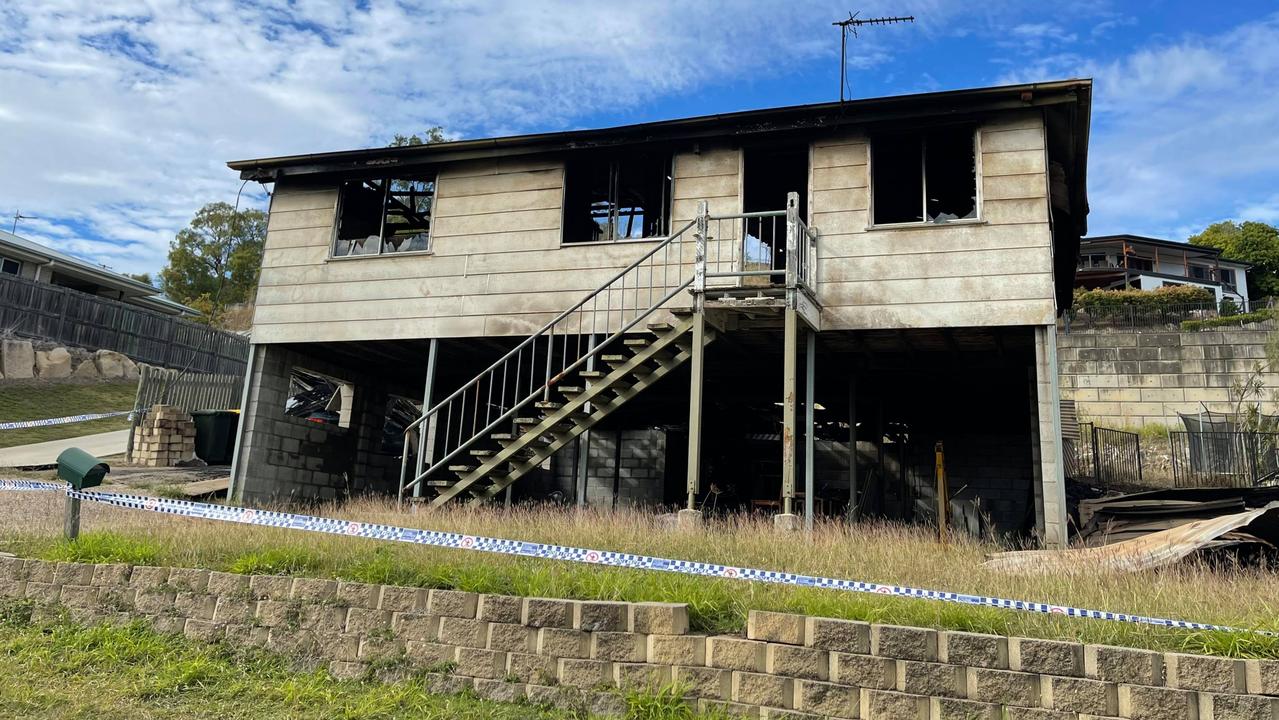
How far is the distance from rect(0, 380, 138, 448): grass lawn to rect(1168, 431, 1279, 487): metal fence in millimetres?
21830

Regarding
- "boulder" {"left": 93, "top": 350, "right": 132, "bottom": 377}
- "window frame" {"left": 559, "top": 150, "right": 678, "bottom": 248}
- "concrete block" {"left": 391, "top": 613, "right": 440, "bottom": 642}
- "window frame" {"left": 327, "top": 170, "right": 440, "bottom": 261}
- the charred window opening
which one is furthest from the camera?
"boulder" {"left": 93, "top": 350, "right": 132, "bottom": 377}

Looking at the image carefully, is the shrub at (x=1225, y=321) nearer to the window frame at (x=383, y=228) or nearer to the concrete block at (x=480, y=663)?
the window frame at (x=383, y=228)

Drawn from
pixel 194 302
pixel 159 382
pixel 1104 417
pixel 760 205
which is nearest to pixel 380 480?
pixel 159 382

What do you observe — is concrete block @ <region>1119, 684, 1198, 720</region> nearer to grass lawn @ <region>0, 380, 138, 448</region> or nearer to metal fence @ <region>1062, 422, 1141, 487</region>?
metal fence @ <region>1062, 422, 1141, 487</region>

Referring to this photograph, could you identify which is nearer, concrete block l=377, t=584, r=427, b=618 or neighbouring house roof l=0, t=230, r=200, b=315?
concrete block l=377, t=584, r=427, b=618

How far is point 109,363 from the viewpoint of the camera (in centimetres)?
2608

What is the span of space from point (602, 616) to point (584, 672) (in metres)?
0.35

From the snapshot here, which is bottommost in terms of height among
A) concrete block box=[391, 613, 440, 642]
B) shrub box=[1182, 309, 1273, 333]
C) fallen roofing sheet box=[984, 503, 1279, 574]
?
concrete block box=[391, 613, 440, 642]

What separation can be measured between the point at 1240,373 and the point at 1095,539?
14.7 m

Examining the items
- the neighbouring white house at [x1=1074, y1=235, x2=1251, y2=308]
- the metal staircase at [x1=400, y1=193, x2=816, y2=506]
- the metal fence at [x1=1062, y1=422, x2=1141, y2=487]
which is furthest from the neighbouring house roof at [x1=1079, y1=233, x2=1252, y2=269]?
the metal staircase at [x1=400, y1=193, x2=816, y2=506]

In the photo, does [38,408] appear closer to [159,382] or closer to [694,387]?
[159,382]

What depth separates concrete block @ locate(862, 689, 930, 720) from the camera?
501 centimetres

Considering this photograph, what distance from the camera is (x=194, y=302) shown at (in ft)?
164

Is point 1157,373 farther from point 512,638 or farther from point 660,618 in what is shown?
point 512,638
